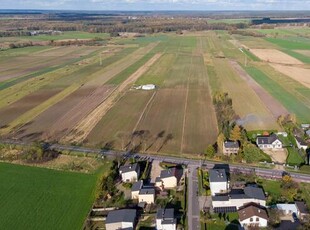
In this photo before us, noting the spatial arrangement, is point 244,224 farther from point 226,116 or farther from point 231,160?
point 226,116

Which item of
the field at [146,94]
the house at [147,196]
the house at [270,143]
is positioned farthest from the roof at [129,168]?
the house at [270,143]

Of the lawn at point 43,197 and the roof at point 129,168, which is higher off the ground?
the roof at point 129,168

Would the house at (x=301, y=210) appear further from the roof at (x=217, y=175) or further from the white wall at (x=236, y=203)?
the roof at (x=217, y=175)

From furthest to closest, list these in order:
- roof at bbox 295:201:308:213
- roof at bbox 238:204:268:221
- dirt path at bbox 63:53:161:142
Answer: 1. dirt path at bbox 63:53:161:142
2. roof at bbox 295:201:308:213
3. roof at bbox 238:204:268:221

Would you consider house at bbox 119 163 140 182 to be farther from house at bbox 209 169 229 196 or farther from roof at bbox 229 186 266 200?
roof at bbox 229 186 266 200

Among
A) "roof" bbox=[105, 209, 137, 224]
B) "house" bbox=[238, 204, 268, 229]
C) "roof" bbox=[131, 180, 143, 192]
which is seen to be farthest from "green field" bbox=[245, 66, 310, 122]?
"roof" bbox=[105, 209, 137, 224]

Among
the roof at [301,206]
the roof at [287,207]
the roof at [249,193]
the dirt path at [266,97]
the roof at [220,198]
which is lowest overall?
the dirt path at [266,97]

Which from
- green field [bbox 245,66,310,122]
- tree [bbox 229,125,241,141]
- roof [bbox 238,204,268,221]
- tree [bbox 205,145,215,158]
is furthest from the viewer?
green field [bbox 245,66,310,122]

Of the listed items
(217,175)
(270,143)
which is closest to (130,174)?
(217,175)
